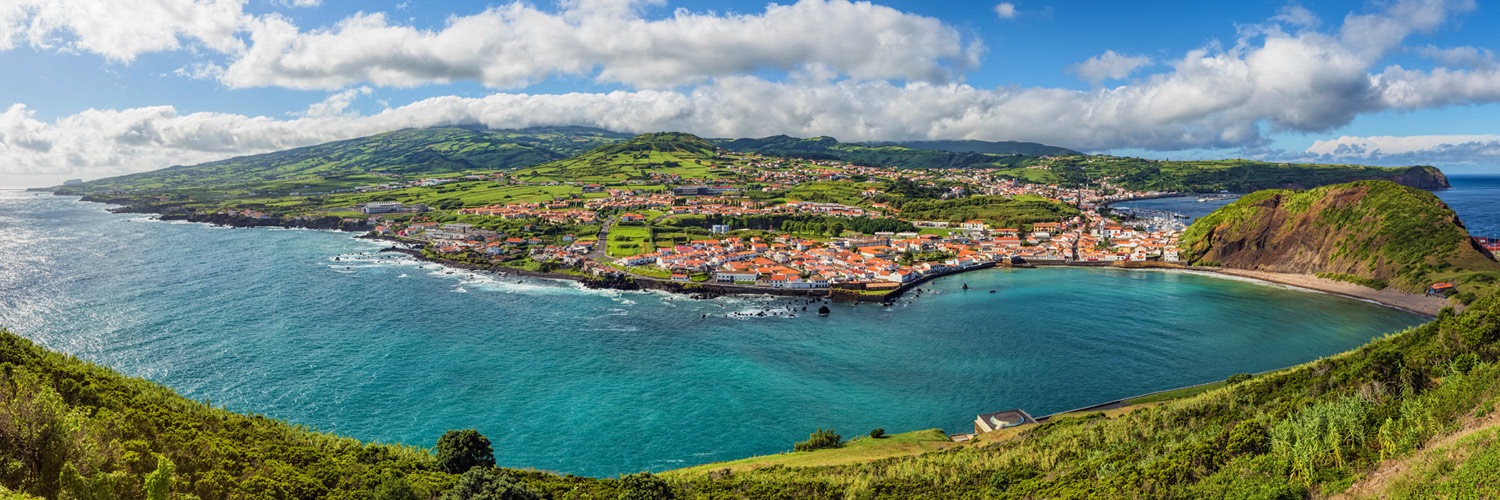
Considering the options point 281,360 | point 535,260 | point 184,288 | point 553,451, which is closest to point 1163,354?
point 553,451

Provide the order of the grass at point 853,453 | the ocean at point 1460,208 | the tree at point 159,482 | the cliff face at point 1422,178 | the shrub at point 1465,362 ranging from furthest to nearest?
the cliff face at point 1422,178 → the ocean at point 1460,208 → the grass at point 853,453 → the shrub at point 1465,362 → the tree at point 159,482

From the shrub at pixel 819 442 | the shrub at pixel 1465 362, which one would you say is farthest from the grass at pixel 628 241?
the shrub at pixel 1465 362

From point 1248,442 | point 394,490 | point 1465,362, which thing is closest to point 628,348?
point 394,490

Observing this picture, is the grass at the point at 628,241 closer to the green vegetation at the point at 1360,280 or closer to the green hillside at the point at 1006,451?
the green hillside at the point at 1006,451

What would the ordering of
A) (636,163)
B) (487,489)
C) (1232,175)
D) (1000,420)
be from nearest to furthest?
(487,489), (1000,420), (636,163), (1232,175)

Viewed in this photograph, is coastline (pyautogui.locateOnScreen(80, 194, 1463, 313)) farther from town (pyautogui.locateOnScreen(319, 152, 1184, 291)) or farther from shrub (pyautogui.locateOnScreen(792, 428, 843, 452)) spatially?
shrub (pyautogui.locateOnScreen(792, 428, 843, 452))

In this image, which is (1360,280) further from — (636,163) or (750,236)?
(636,163)

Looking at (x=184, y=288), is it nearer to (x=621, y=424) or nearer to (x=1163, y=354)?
(x=621, y=424)
